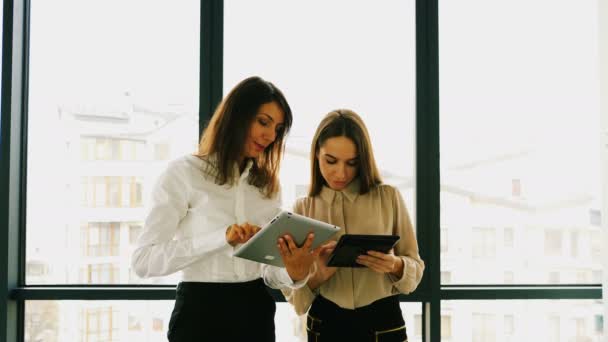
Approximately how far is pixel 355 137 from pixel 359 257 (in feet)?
1.49

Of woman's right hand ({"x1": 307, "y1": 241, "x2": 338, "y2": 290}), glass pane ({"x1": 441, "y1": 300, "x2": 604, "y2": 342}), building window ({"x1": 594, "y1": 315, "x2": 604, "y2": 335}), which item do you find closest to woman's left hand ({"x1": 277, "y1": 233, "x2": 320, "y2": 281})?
woman's right hand ({"x1": 307, "y1": 241, "x2": 338, "y2": 290})

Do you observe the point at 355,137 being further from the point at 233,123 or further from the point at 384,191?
the point at 233,123

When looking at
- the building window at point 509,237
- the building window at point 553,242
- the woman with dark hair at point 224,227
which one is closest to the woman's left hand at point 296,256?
the woman with dark hair at point 224,227

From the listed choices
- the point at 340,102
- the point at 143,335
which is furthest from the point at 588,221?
the point at 143,335

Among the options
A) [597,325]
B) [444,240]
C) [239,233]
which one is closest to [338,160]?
[239,233]

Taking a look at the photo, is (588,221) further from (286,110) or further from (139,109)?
(139,109)

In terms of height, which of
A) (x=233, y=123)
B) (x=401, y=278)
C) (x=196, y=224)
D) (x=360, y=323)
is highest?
(x=233, y=123)

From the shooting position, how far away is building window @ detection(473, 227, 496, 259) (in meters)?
2.53

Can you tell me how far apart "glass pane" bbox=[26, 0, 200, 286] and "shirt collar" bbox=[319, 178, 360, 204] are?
3.31 feet

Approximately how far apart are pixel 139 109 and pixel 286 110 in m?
1.23

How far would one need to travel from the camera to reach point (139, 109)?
2.53 m

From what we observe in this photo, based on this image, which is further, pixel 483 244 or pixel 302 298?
pixel 483 244

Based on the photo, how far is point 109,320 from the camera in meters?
2.50

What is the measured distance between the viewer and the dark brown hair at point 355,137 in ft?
5.80
